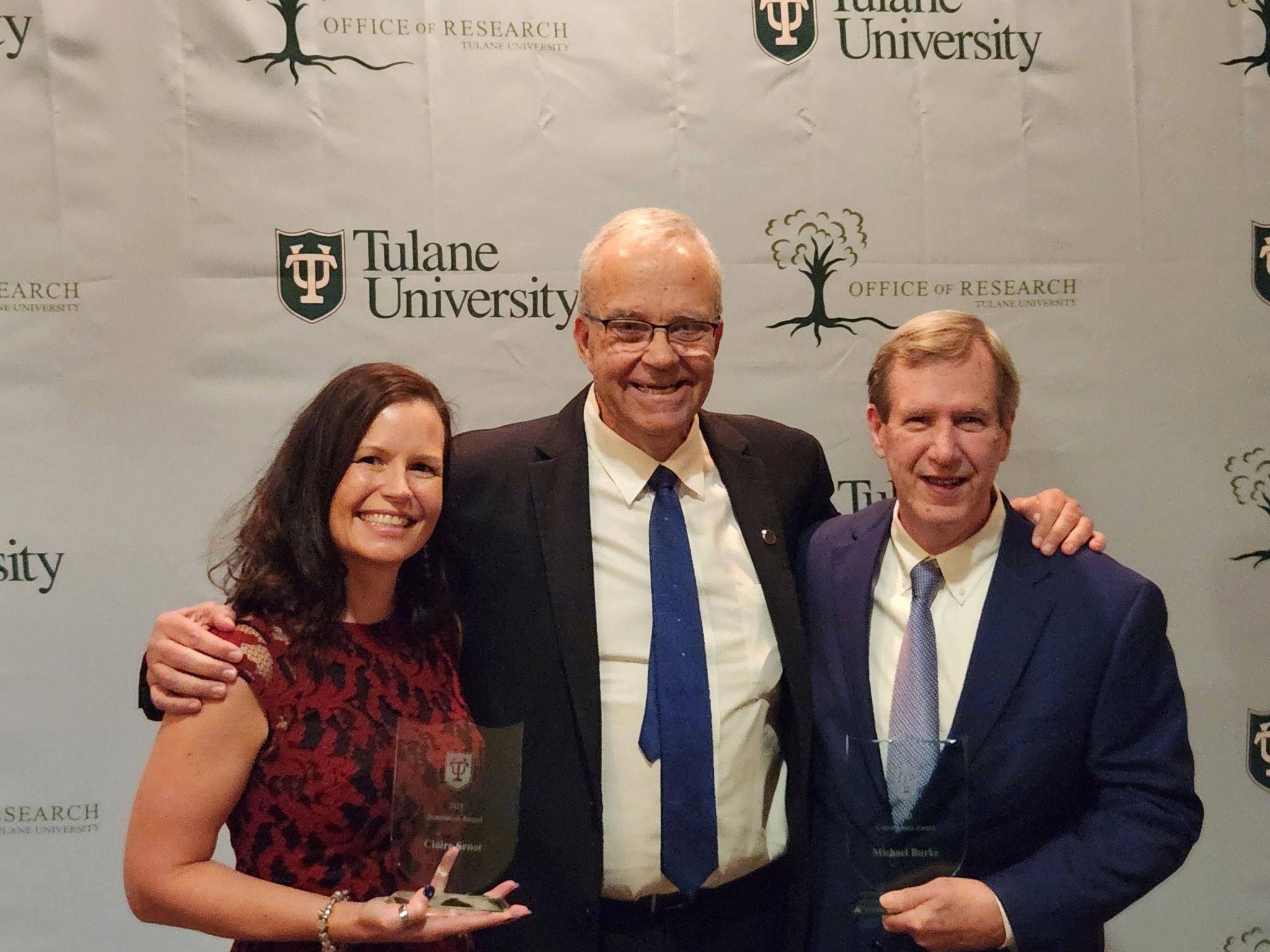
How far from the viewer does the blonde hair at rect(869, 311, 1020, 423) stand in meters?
1.78

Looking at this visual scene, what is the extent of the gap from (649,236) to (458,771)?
102 cm

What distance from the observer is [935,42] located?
285 cm

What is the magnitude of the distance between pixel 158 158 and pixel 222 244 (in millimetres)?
269

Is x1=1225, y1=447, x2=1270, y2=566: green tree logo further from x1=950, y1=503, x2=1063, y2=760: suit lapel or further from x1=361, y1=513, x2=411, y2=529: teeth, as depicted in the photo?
x1=361, y1=513, x2=411, y2=529: teeth

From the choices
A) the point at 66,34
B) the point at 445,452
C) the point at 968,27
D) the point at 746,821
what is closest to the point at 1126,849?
the point at 746,821

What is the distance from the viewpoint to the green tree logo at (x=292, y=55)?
2.70 meters

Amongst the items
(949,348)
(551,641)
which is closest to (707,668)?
(551,641)

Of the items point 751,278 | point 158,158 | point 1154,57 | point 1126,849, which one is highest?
point 1154,57

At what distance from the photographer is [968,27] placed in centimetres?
286

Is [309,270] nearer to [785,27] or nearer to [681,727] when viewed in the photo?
[785,27]

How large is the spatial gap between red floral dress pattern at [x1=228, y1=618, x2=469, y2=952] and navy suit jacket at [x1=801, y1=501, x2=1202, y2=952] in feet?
2.33

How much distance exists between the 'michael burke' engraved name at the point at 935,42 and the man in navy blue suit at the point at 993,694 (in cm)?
133

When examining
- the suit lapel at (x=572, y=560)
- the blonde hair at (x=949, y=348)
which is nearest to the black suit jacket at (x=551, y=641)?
the suit lapel at (x=572, y=560)

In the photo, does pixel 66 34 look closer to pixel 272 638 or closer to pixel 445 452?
pixel 445 452
